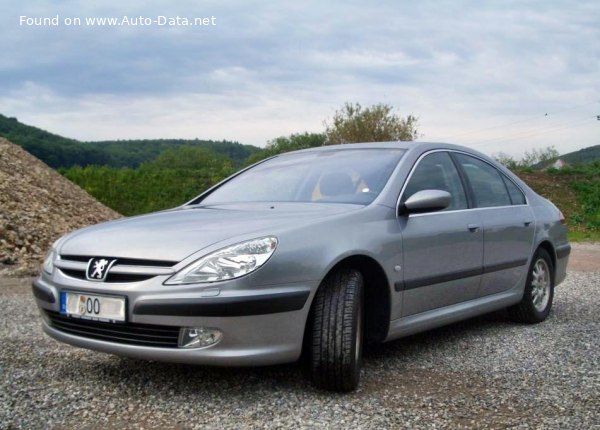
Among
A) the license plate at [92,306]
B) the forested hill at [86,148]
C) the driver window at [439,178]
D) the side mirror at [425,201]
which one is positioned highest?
the forested hill at [86,148]

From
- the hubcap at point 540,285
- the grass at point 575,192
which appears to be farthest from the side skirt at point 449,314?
the grass at point 575,192

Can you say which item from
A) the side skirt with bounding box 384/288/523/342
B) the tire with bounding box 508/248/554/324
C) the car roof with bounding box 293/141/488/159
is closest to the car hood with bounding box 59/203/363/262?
the side skirt with bounding box 384/288/523/342

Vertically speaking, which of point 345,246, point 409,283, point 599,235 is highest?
point 345,246

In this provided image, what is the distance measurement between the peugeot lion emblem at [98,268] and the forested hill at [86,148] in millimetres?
19928

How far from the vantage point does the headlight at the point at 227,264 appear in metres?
3.41

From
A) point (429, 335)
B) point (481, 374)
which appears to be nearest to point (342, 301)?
point (481, 374)

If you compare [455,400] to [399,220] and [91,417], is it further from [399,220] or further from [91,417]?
[91,417]

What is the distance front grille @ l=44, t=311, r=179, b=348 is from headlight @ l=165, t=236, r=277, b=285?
10.4 inches

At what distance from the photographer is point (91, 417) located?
134 inches

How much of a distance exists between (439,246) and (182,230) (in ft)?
5.72

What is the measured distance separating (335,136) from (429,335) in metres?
35.8

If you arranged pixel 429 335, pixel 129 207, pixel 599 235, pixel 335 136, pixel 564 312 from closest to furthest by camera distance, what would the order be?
1. pixel 429 335
2. pixel 564 312
3. pixel 599 235
4. pixel 129 207
5. pixel 335 136

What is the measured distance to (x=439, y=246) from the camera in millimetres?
4594

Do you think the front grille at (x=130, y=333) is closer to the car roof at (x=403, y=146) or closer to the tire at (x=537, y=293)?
the car roof at (x=403, y=146)
